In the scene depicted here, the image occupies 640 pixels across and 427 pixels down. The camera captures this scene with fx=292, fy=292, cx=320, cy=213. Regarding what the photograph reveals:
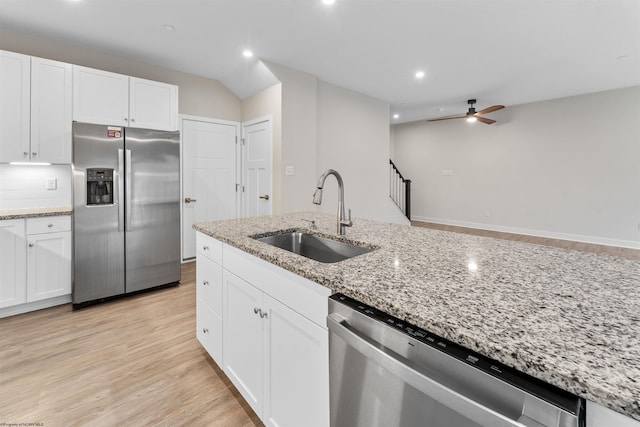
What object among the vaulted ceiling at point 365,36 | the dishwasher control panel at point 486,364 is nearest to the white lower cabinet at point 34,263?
the vaulted ceiling at point 365,36

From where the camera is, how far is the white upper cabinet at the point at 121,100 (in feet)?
9.62

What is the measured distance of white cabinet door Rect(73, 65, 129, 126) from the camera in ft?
9.57

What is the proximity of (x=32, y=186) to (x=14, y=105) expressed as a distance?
0.84 m

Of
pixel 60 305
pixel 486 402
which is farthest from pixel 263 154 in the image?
pixel 486 402

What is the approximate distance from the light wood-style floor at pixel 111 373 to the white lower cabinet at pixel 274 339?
0.23 meters

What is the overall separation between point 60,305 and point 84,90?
7.02ft

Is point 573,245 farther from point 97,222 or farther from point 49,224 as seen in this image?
point 49,224

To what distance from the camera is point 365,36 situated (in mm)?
3086

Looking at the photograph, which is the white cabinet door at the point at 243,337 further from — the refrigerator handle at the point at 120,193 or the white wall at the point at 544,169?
the white wall at the point at 544,169

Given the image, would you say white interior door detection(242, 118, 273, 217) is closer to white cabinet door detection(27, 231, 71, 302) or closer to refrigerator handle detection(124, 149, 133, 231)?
refrigerator handle detection(124, 149, 133, 231)

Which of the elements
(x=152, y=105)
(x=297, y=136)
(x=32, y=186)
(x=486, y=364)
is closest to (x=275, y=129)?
(x=297, y=136)

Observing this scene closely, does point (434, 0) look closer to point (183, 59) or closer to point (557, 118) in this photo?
point (183, 59)

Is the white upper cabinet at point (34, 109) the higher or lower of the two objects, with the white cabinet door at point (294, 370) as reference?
higher

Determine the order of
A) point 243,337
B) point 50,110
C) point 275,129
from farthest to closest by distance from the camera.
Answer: point 275,129
point 50,110
point 243,337
